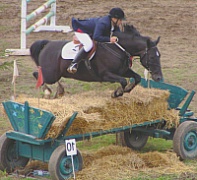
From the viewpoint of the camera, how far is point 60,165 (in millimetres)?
7734

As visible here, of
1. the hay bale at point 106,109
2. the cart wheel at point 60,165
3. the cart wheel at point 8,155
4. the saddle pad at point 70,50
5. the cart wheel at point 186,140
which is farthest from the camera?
the saddle pad at point 70,50

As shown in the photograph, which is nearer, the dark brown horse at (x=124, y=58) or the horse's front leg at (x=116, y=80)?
the horse's front leg at (x=116, y=80)

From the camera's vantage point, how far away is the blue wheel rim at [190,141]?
29.3ft

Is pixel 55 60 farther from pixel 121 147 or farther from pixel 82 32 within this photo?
pixel 121 147

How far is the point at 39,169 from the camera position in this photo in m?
8.51

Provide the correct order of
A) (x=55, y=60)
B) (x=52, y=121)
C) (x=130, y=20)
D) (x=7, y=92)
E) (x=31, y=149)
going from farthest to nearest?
1. (x=130, y=20)
2. (x=7, y=92)
3. (x=55, y=60)
4. (x=31, y=149)
5. (x=52, y=121)

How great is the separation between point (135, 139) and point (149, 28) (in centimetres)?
887

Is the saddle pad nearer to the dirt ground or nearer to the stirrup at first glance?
the stirrup

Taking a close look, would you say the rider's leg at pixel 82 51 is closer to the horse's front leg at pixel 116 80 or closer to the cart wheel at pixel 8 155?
the horse's front leg at pixel 116 80

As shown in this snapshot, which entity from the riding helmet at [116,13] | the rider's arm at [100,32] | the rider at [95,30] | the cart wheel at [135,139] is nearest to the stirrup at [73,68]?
the rider at [95,30]

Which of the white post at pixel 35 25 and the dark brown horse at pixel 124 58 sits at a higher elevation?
the dark brown horse at pixel 124 58

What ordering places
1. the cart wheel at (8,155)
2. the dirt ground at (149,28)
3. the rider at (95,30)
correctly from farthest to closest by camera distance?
the dirt ground at (149,28), the rider at (95,30), the cart wheel at (8,155)

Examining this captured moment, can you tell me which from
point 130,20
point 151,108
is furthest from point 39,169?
point 130,20

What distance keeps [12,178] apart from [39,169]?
0.56 metres
